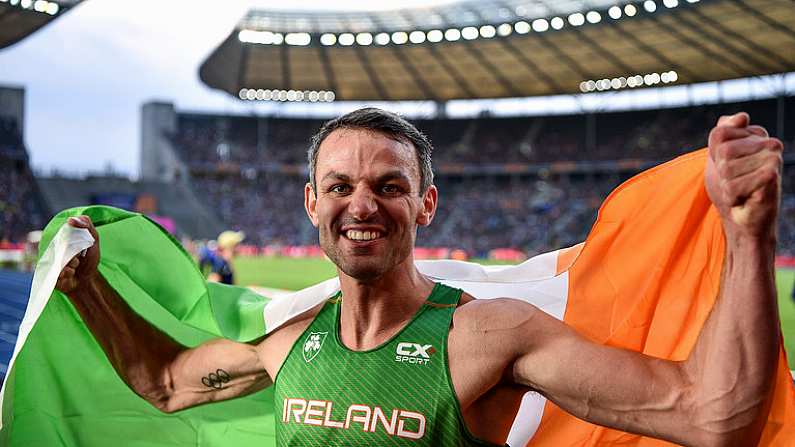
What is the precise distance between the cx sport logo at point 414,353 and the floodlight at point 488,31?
34.2 metres

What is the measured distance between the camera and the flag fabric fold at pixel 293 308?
247 centimetres

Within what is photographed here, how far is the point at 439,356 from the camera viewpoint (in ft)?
7.15

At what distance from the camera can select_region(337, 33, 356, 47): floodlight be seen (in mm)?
38156

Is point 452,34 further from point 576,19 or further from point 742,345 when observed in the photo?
point 742,345

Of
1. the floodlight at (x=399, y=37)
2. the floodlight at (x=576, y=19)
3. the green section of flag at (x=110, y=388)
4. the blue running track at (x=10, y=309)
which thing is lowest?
the blue running track at (x=10, y=309)

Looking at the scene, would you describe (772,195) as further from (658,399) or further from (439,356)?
(439,356)

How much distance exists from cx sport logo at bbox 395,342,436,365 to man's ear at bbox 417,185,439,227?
0.40 m

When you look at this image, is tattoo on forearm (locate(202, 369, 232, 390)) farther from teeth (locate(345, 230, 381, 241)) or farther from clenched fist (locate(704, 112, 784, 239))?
clenched fist (locate(704, 112, 784, 239))

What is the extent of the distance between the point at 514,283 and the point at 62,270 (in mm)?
1746

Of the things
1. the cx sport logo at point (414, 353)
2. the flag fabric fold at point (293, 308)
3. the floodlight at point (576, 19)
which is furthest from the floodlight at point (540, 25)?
the cx sport logo at point (414, 353)

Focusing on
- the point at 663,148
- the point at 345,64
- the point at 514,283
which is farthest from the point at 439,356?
the point at 663,148

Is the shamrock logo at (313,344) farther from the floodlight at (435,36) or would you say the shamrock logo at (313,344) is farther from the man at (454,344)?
the floodlight at (435,36)

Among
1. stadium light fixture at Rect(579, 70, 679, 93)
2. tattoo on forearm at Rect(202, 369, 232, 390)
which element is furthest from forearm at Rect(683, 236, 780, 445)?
stadium light fixture at Rect(579, 70, 679, 93)

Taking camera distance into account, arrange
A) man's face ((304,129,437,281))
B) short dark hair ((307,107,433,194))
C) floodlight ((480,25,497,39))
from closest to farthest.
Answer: man's face ((304,129,437,281)), short dark hair ((307,107,433,194)), floodlight ((480,25,497,39))
